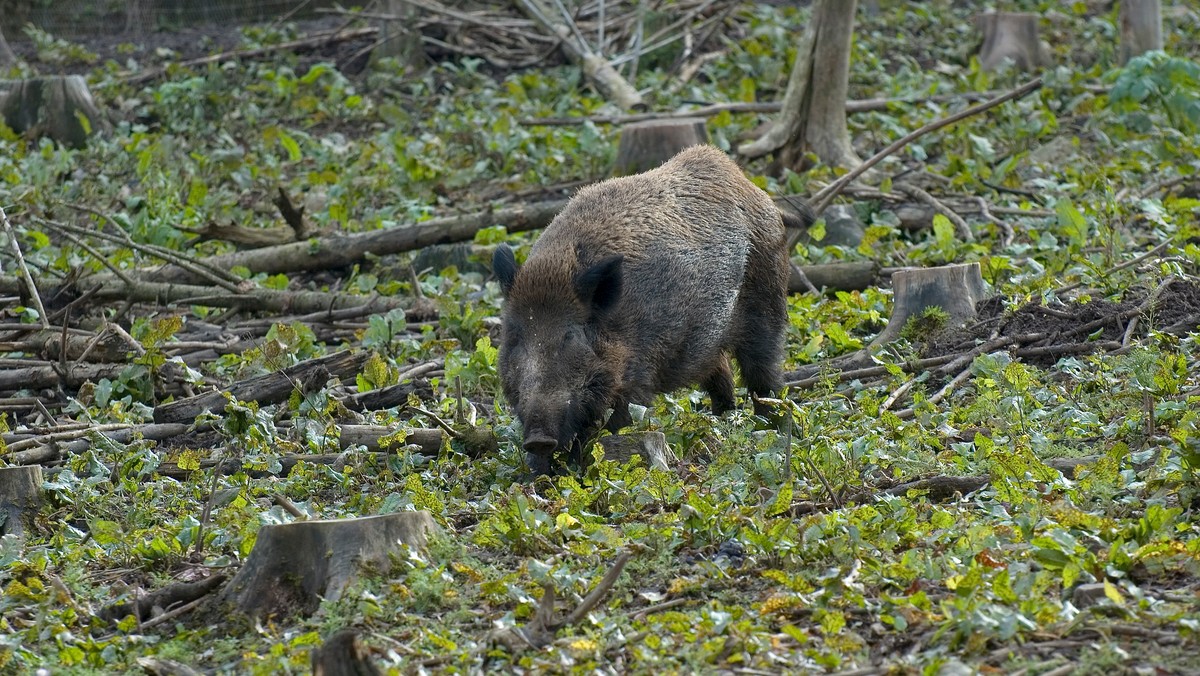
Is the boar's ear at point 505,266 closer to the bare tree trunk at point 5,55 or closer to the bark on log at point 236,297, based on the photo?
the bark on log at point 236,297

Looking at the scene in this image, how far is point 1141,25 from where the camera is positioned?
12570 mm

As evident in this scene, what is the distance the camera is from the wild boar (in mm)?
5641

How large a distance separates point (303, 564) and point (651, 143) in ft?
20.8

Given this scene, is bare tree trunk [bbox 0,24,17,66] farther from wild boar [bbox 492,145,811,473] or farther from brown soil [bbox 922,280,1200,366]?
brown soil [bbox 922,280,1200,366]

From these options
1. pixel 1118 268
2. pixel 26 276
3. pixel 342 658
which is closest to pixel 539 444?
pixel 342 658

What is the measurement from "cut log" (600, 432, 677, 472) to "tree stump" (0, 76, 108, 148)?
891 centimetres

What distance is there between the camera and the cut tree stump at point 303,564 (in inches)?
158

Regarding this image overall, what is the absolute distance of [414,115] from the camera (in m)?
13.2

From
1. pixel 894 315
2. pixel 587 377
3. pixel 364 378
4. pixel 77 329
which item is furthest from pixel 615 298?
pixel 77 329

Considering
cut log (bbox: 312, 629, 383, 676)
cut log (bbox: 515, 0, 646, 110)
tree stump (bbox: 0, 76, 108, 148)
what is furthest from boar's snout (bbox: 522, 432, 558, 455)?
tree stump (bbox: 0, 76, 108, 148)

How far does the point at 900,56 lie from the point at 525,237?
671 cm

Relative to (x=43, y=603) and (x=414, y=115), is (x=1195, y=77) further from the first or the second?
(x=43, y=603)

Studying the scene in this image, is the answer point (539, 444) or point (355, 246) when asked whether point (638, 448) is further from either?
point (355, 246)

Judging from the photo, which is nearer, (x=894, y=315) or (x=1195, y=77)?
(x=894, y=315)
